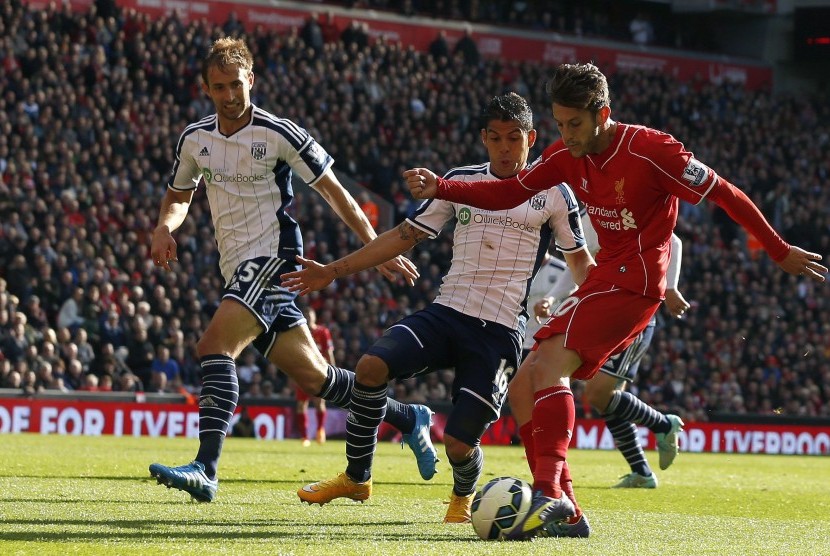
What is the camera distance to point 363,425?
24.5 feet

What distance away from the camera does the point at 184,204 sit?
8570 millimetres

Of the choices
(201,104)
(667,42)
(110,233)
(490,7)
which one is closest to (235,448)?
(110,233)

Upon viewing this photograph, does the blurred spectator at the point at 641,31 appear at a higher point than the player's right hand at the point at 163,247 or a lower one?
higher

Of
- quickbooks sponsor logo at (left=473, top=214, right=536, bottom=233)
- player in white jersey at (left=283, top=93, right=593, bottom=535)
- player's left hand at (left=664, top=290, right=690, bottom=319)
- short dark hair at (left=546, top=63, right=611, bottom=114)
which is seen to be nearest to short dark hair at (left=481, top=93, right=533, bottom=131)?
player in white jersey at (left=283, top=93, right=593, bottom=535)

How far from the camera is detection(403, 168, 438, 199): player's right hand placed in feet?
21.1

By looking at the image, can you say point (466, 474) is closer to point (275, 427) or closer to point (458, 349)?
point (458, 349)

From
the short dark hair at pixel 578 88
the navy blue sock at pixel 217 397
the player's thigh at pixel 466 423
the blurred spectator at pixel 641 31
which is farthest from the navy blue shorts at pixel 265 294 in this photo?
the blurred spectator at pixel 641 31

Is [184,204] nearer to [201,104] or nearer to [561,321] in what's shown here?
[561,321]

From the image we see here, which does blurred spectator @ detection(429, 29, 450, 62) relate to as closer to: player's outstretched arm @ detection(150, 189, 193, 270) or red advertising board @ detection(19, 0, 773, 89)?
red advertising board @ detection(19, 0, 773, 89)

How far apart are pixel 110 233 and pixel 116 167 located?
150 cm

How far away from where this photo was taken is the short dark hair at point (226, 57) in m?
7.95

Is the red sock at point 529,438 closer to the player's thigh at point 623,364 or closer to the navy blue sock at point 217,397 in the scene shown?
the navy blue sock at point 217,397

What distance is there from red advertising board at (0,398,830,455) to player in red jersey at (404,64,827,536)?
12230 mm

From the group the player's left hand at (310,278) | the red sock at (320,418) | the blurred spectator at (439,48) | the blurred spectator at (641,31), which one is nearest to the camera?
the player's left hand at (310,278)
